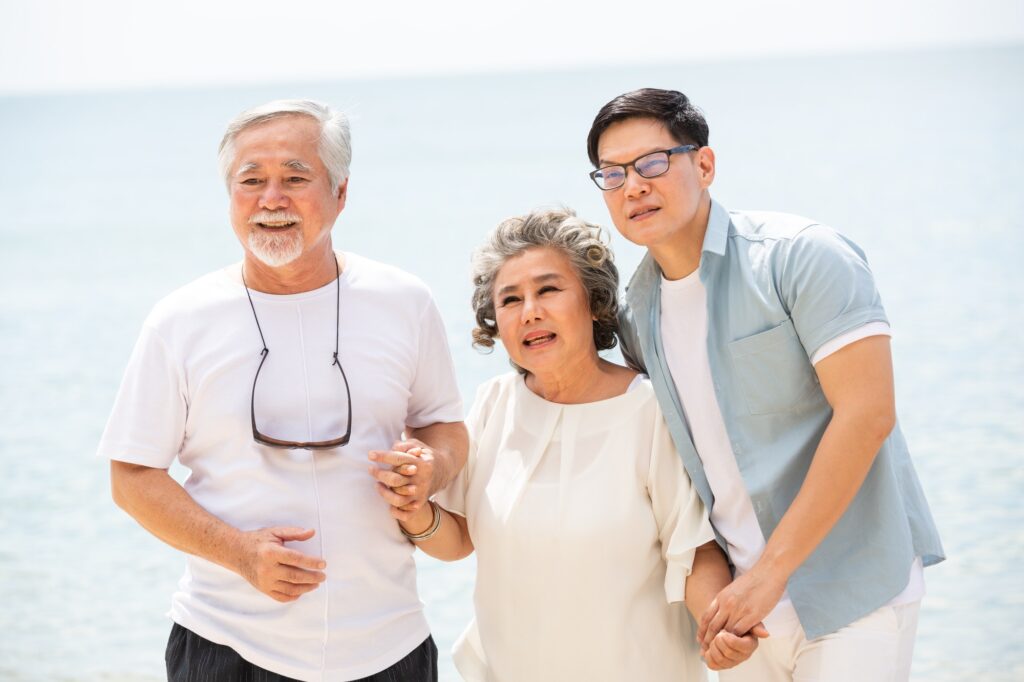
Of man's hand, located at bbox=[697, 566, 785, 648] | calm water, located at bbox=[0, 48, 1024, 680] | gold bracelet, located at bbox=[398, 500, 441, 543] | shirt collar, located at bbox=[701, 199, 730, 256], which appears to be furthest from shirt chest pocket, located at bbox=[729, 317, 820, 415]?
gold bracelet, located at bbox=[398, 500, 441, 543]

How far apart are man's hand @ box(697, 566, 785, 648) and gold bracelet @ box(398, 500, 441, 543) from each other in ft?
2.30

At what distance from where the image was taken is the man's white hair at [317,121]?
2.74 m

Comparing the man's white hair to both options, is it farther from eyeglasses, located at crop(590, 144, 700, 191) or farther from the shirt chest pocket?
the shirt chest pocket

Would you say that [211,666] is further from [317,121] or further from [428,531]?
[317,121]

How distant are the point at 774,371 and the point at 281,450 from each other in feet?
3.75

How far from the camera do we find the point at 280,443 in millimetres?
2637

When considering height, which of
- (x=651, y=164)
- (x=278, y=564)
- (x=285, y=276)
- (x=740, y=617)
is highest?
(x=651, y=164)

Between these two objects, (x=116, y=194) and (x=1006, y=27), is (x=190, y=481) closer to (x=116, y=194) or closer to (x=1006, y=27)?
(x=116, y=194)

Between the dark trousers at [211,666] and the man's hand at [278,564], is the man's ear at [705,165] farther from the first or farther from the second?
the dark trousers at [211,666]

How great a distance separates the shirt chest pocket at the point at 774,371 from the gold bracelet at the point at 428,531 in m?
0.80

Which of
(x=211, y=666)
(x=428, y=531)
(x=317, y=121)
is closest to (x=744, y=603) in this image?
(x=428, y=531)

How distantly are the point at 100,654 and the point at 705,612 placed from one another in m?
5.31

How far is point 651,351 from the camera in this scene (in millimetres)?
2826

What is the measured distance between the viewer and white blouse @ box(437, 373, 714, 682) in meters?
2.75
